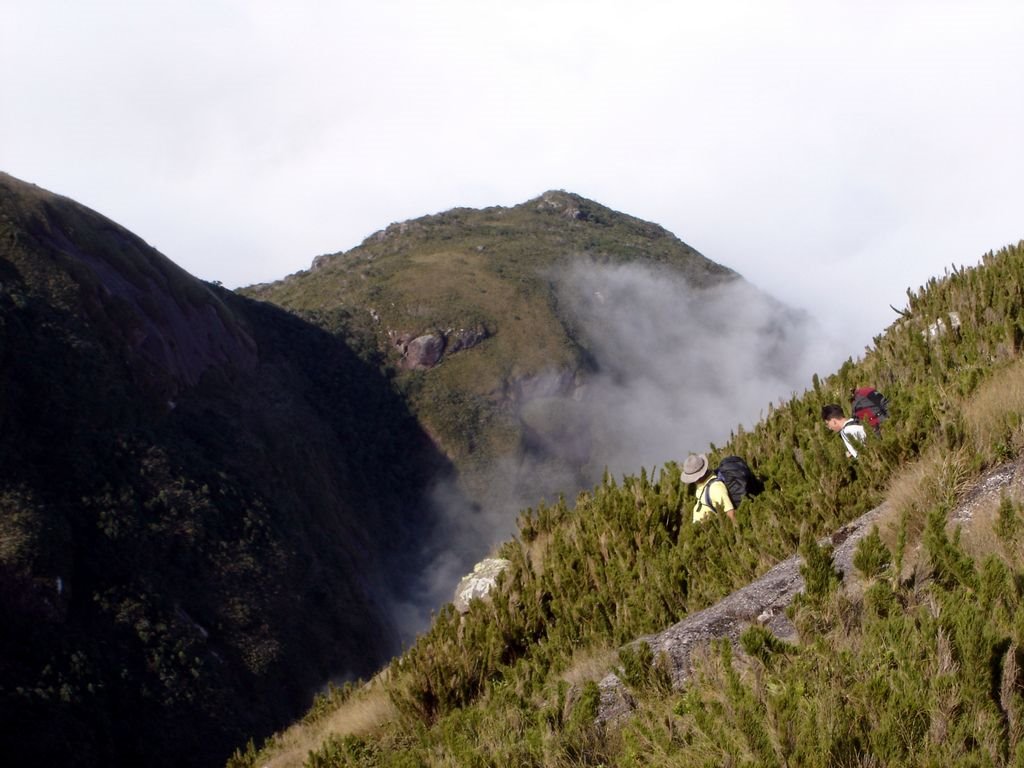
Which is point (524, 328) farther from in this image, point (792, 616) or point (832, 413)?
point (792, 616)

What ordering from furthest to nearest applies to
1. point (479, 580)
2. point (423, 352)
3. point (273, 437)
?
point (423, 352), point (273, 437), point (479, 580)

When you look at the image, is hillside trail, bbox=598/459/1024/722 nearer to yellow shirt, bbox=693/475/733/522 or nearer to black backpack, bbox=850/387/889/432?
yellow shirt, bbox=693/475/733/522

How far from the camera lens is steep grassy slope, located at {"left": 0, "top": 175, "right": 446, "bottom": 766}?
35.4m

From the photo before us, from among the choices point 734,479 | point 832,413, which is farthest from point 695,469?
point 832,413

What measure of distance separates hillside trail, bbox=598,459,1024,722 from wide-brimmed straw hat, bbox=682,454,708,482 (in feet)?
7.98

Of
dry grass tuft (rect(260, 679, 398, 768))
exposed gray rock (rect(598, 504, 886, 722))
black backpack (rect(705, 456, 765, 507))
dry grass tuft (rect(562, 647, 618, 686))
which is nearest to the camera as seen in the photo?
exposed gray rock (rect(598, 504, 886, 722))

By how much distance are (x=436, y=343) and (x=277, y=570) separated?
51026 millimetres

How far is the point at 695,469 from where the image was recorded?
8125 millimetres

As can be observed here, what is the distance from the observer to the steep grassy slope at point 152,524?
116ft

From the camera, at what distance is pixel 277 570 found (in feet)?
164

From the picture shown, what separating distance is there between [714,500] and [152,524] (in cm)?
4376

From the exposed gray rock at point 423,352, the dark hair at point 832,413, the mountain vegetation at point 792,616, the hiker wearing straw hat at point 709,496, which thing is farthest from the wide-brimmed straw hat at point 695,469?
the exposed gray rock at point 423,352

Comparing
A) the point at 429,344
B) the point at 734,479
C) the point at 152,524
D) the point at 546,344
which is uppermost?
the point at 429,344

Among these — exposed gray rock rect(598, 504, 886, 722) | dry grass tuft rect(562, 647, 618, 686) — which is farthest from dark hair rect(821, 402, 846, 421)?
dry grass tuft rect(562, 647, 618, 686)
